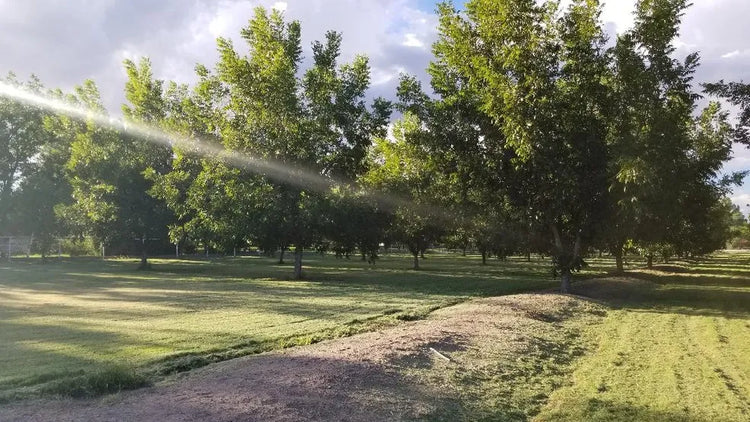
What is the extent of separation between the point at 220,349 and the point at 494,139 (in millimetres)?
16051

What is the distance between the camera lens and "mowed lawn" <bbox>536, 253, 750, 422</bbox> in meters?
7.09

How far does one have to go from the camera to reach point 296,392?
6.90m

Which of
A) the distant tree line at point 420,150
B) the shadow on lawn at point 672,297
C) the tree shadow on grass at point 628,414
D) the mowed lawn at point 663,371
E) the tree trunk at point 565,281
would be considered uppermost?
the distant tree line at point 420,150

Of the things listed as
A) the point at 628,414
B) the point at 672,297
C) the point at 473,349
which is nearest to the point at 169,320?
the point at 473,349

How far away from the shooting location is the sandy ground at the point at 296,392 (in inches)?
242

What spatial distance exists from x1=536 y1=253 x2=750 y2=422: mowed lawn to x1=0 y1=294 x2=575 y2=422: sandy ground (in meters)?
1.90

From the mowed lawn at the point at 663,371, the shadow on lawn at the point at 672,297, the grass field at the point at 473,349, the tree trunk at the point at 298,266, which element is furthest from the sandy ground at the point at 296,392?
the tree trunk at the point at 298,266

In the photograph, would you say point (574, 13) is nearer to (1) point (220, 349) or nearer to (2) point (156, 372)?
(1) point (220, 349)

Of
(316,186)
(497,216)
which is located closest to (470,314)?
(497,216)

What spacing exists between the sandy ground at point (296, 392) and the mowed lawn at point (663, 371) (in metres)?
1.90

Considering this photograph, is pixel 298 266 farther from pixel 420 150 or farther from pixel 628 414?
pixel 628 414

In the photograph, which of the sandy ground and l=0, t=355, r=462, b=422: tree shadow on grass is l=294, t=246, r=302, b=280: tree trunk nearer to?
the sandy ground

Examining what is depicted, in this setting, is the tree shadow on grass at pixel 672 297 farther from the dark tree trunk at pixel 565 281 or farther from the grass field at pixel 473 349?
the dark tree trunk at pixel 565 281

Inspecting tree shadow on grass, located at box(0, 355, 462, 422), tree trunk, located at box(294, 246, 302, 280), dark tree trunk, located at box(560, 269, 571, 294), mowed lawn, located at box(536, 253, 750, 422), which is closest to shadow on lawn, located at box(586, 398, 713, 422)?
mowed lawn, located at box(536, 253, 750, 422)
